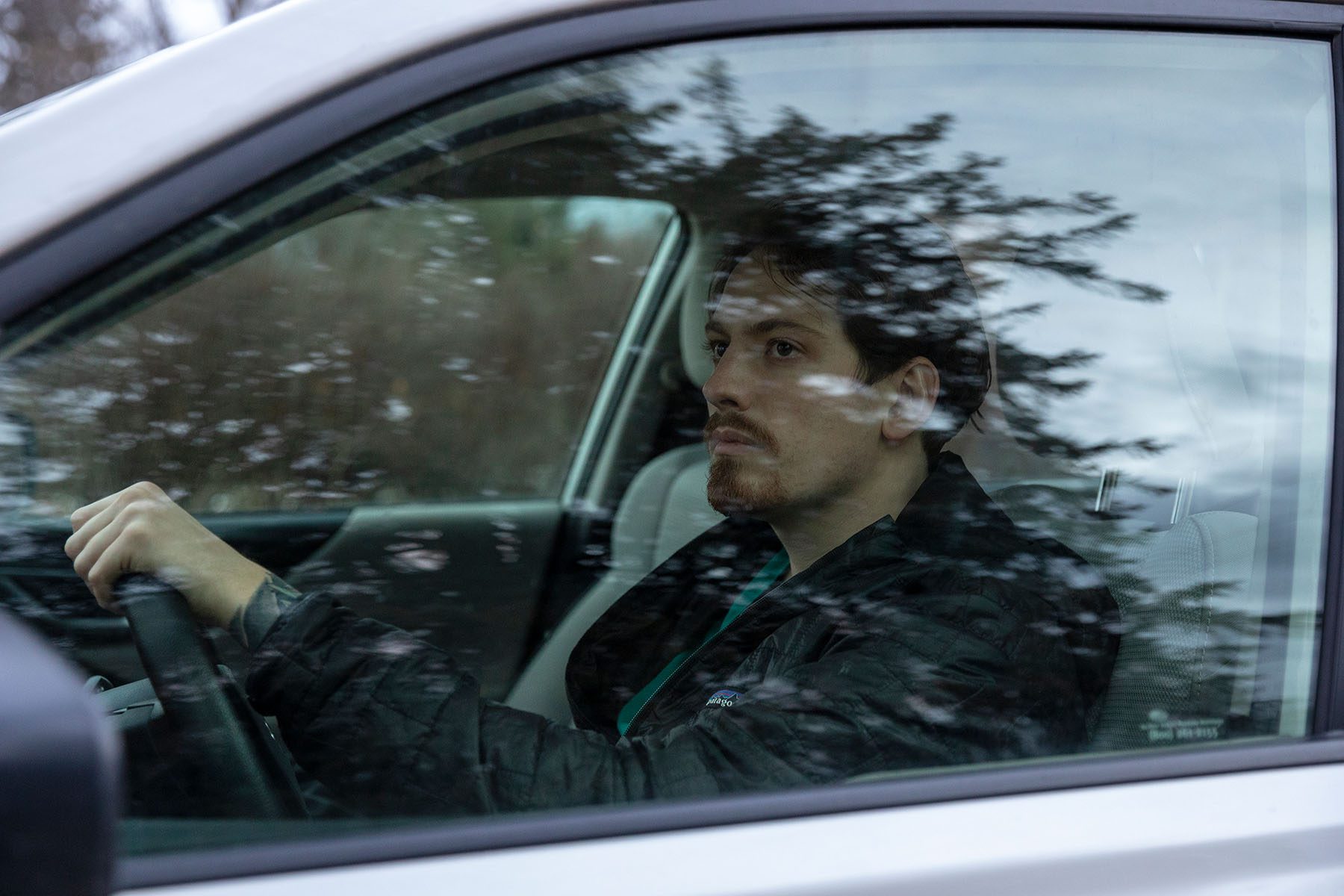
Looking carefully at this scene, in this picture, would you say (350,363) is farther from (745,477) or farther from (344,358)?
(745,477)

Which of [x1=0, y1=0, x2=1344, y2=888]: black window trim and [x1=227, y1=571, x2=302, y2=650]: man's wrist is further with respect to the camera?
[x1=227, y1=571, x2=302, y2=650]: man's wrist

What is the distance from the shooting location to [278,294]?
1403 millimetres

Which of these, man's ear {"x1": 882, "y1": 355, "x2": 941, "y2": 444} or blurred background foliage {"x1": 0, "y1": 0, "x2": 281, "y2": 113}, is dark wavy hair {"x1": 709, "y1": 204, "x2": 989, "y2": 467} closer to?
man's ear {"x1": 882, "y1": 355, "x2": 941, "y2": 444}

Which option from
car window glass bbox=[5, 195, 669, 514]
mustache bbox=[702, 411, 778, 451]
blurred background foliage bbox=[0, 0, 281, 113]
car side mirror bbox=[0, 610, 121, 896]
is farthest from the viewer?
blurred background foliage bbox=[0, 0, 281, 113]

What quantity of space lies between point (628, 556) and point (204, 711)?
0.95m

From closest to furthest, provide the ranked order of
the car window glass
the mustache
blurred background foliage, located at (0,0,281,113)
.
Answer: the car window glass → the mustache → blurred background foliage, located at (0,0,281,113)

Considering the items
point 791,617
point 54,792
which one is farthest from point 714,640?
point 54,792

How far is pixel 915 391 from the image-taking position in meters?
1.51

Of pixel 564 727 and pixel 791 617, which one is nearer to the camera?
A: pixel 564 727

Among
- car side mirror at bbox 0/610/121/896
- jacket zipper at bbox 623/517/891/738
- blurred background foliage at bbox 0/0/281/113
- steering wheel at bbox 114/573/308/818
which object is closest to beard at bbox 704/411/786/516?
jacket zipper at bbox 623/517/891/738

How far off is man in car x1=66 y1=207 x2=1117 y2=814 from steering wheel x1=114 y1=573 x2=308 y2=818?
3 cm

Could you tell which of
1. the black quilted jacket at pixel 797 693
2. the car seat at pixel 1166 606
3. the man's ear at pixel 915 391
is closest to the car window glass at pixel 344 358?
the black quilted jacket at pixel 797 693

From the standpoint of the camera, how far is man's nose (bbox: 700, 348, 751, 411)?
5.57 ft

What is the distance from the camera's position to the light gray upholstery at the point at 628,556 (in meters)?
1.85
